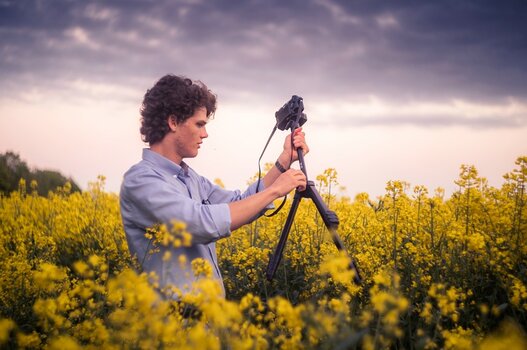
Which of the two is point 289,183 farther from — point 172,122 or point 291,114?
point 172,122

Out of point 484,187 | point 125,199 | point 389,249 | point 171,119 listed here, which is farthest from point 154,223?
point 484,187

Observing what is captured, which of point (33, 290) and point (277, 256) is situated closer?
point (277, 256)

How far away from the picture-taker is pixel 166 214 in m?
2.65

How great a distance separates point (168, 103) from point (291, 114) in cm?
92

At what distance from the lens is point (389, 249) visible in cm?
Result: 373

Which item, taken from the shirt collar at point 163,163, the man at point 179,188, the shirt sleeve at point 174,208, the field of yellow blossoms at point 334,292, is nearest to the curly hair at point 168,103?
the man at point 179,188

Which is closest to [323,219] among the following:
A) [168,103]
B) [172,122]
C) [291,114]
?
[291,114]

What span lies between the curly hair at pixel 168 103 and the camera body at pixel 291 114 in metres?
0.61

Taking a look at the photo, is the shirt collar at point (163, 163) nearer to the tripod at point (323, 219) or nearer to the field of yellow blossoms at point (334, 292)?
the field of yellow blossoms at point (334, 292)

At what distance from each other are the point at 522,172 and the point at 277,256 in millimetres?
2045

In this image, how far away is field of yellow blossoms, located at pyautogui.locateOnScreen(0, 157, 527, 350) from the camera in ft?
Answer: 5.59

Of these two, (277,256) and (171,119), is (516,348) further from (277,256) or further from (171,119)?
(171,119)

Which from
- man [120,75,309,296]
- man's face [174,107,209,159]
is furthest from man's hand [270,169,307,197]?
man's face [174,107,209,159]

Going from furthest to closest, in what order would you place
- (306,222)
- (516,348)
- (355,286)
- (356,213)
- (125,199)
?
1. (356,213)
2. (306,222)
3. (125,199)
4. (355,286)
5. (516,348)
